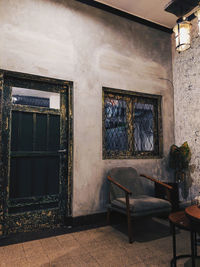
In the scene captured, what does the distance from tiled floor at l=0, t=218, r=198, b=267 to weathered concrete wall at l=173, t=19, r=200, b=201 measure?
1.33 meters

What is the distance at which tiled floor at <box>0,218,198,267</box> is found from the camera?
234 cm

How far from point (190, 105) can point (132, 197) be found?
220cm

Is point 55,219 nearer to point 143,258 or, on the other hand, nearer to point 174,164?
point 143,258

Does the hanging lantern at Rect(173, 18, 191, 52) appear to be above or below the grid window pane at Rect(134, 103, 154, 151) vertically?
above

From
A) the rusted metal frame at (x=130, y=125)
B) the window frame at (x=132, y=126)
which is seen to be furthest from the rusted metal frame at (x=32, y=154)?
the rusted metal frame at (x=130, y=125)

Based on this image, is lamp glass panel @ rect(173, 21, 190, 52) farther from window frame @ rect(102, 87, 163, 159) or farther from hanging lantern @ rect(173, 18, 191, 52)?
window frame @ rect(102, 87, 163, 159)

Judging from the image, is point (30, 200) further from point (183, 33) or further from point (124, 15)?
point (124, 15)

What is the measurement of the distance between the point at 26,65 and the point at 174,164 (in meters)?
3.16

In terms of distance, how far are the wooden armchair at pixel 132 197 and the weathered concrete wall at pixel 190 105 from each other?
82 centimetres

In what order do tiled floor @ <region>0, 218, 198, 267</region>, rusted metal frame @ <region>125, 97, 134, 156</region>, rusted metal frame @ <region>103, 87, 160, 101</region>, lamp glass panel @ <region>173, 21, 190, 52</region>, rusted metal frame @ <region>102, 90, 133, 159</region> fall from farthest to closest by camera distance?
rusted metal frame @ <region>125, 97, 134, 156</region>, rusted metal frame @ <region>103, 87, 160, 101</region>, rusted metal frame @ <region>102, 90, 133, 159</region>, lamp glass panel @ <region>173, 21, 190, 52</region>, tiled floor @ <region>0, 218, 198, 267</region>

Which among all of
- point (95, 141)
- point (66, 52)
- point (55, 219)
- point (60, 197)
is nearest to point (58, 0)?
point (66, 52)

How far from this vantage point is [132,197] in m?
3.45

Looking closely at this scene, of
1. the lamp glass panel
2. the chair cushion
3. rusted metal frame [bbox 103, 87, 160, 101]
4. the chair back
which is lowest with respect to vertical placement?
the chair cushion

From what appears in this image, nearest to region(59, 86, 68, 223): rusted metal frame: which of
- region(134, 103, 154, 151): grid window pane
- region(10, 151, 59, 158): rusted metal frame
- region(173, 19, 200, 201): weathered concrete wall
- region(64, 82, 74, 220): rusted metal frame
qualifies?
region(64, 82, 74, 220): rusted metal frame
